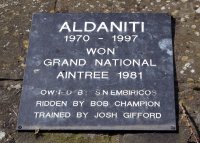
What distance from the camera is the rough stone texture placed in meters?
3.24

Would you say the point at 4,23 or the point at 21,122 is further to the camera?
the point at 4,23

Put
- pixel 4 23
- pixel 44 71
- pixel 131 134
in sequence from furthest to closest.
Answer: pixel 4 23 → pixel 44 71 → pixel 131 134

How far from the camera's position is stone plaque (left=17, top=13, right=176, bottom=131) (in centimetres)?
327

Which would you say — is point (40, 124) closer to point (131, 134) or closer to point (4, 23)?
point (131, 134)

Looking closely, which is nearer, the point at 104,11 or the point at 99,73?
the point at 99,73

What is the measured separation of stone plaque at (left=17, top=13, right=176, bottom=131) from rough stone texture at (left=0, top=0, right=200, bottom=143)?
0.06 meters

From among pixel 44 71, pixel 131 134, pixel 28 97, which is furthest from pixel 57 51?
pixel 131 134

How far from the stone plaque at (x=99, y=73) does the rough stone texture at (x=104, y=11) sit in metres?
0.06

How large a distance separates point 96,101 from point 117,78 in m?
0.22

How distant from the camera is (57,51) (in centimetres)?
358

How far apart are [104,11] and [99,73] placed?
1.95 feet

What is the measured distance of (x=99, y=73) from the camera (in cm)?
346

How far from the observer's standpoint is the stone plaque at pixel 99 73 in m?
3.27

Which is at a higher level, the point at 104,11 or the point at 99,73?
the point at 104,11
